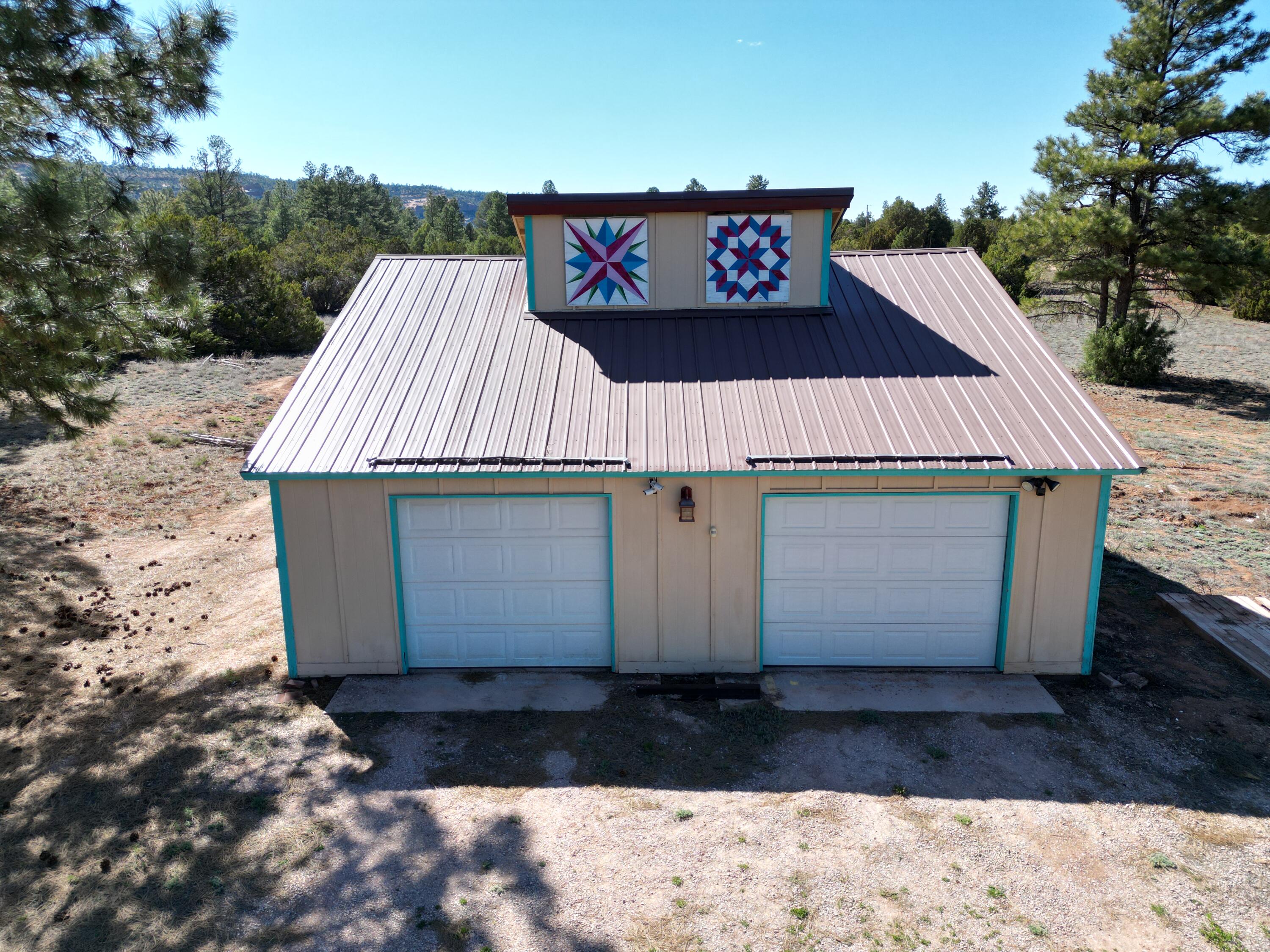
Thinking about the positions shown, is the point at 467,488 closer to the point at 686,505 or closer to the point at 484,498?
the point at 484,498

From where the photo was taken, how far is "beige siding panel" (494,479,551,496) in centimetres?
837

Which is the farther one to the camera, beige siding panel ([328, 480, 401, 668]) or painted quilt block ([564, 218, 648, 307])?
painted quilt block ([564, 218, 648, 307])

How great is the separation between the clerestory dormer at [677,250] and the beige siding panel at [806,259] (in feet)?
0.04

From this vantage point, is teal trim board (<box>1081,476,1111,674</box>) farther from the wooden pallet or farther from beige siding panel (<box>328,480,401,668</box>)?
beige siding panel (<box>328,480,401,668</box>)

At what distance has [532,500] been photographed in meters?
8.48

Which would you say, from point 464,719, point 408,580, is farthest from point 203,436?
point 464,719

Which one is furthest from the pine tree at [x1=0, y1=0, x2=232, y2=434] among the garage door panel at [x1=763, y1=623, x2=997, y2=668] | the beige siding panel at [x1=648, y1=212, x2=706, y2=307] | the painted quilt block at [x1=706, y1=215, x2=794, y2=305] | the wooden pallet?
the wooden pallet

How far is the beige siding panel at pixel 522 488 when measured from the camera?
8.37 m

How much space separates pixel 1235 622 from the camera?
9602 millimetres

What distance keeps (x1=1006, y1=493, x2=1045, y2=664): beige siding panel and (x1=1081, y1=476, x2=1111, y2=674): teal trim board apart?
575mm

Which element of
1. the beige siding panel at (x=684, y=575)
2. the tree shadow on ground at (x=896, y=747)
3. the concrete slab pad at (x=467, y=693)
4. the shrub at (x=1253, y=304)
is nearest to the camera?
the tree shadow on ground at (x=896, y=747)

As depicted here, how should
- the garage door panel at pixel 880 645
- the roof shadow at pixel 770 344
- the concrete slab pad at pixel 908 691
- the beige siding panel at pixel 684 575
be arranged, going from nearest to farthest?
1. the concrete slab pad at pixel 908 691
2. the beige siding panel at pixel 684 575
3. the garage door panel at pixel 880 645
4. the roof shadow at pixel 770 344

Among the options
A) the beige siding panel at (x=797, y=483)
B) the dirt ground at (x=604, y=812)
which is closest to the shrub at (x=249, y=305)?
the dirt ground at (x=604, y=812)

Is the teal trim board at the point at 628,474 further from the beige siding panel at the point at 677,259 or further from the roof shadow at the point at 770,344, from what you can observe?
A: the beige siding panel at the point at 677,259
